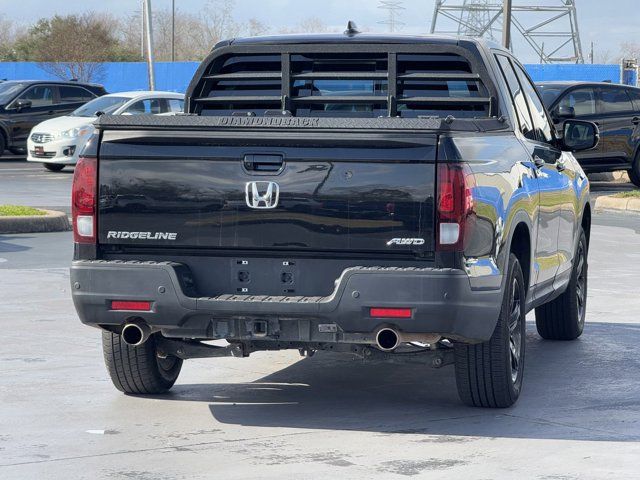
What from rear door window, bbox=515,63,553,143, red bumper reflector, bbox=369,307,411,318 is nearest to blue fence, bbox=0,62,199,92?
rear door window, bbox=515,63,553,143

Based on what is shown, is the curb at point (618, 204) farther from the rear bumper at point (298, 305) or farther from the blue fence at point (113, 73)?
the blue fence at point (113, 73)

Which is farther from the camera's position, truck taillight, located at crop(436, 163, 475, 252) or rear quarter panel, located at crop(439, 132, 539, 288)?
rear quarter panel, located at crop(439, 132, 539, 288)

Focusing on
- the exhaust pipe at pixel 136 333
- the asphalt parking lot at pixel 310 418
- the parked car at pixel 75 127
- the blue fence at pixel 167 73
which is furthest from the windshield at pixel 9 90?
the exhaust pipe at pixel 136 333

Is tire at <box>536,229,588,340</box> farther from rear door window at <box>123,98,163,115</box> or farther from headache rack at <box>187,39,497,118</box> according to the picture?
rear door window at <box>123,98,163,115</box>

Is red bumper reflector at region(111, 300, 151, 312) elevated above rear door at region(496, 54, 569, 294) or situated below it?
below

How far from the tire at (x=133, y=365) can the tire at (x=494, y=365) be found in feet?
5.48

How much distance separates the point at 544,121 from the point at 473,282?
111 inches

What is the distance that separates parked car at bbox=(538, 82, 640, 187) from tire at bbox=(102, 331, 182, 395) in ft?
59.7

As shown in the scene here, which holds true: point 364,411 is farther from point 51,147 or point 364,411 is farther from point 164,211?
point 51,147

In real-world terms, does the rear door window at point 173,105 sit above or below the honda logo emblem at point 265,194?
below

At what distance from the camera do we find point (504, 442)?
21.6 feet

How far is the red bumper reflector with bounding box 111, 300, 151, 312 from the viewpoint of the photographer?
6.76m

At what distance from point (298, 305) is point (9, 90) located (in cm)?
2658

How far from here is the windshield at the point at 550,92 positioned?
24.3m
